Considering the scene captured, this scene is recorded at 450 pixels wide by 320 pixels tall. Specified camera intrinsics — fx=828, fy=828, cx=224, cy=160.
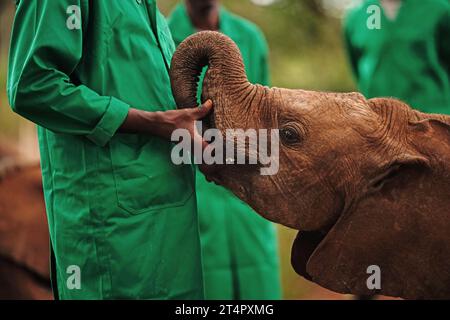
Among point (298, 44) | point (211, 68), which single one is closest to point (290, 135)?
point (211, 68)

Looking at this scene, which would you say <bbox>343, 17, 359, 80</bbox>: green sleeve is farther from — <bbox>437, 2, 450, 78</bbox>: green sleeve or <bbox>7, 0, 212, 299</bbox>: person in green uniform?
<bbox>7, 0, 212, 299</bbox>: person in green uniform

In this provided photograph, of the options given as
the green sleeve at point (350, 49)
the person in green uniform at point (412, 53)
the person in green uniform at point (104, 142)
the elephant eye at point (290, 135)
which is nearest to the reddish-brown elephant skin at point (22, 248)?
the person in green uniform at point (104, 142)

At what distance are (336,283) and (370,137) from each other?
45 cm

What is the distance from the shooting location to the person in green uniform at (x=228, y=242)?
3945mm

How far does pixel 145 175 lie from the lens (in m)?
2.43

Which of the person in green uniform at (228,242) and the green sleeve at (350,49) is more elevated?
the green sleeve at (350,49)

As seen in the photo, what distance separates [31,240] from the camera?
4.34 metres

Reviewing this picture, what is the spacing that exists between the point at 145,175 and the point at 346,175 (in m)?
0.58

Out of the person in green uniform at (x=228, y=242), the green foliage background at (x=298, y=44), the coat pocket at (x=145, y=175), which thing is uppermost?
the green foliage background at (x=298, y=44)

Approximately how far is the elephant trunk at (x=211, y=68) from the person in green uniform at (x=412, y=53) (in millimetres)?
2155

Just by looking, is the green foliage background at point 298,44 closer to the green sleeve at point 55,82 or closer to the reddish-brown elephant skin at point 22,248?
the reddish-brown elephant skin at point 22,248

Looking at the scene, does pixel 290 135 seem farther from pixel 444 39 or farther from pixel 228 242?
pixel 444 39
